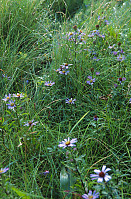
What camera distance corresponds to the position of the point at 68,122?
1.65 m

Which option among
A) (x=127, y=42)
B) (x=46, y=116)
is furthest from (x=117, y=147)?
(x=127, y=42)

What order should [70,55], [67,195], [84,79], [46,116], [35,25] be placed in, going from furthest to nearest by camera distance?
[35,25] < [70,55] < [84,79] < [46,116] < [67,195]

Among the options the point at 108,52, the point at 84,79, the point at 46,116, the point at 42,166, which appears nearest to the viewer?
the point at 42,166

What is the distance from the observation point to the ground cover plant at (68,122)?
42.6 inches

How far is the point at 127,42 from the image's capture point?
2279 mm

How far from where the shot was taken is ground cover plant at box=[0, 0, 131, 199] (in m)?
1.08

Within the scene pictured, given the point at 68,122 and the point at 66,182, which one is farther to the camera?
the point at 68,122

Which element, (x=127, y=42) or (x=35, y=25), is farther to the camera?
Answer: (x=35, y=25)

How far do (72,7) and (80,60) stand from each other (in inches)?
103

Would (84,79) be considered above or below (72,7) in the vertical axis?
below

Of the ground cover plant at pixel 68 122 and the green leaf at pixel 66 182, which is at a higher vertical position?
the ground cover plant at pixel 68 122

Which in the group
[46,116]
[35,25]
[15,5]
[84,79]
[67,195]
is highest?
[15,5]

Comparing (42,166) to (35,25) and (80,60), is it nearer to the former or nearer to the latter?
(80,60)

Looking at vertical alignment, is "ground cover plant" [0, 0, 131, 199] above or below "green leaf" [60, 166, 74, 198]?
above
